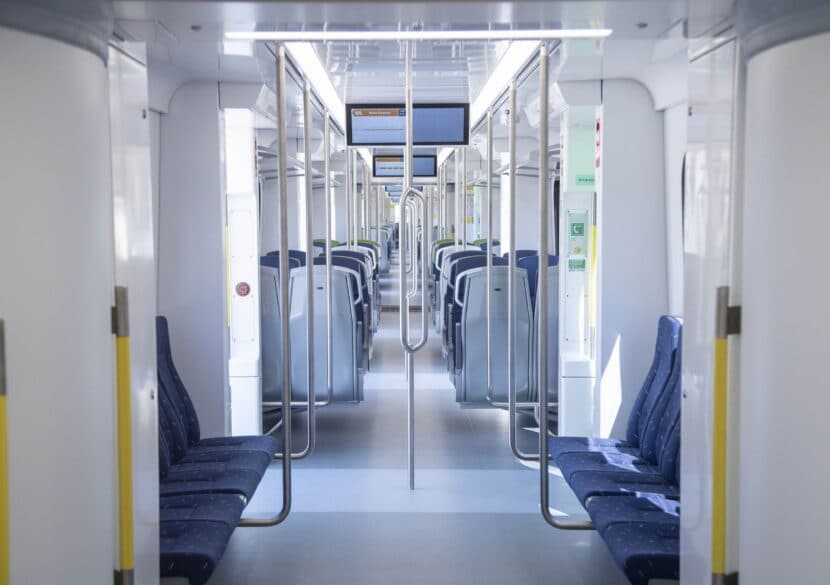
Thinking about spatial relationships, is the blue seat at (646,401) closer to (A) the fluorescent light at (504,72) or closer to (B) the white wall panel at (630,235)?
(B) the white wall panel at (630,235)

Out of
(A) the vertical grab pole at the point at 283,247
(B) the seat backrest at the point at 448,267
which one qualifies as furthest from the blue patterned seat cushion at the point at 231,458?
(B) the seat backrest at the point at 448,267

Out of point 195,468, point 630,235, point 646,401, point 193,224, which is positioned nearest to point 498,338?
point 630,235

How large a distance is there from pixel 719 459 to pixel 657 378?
7.19 feet

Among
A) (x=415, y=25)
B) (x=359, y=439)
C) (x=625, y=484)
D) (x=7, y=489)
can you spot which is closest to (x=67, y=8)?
(x=415, y=25)

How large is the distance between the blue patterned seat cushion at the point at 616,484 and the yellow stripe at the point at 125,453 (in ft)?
6.93

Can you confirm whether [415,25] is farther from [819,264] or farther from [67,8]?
[819,264]

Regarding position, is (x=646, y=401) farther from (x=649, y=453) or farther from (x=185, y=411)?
(x=185, y=411)

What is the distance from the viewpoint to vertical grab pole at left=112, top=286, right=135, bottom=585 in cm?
271

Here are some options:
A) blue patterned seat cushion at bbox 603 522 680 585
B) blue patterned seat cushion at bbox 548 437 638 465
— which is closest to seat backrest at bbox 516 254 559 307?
blue patterned seat cushion at bbox 548 437 638 465

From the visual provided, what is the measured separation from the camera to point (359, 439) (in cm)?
691

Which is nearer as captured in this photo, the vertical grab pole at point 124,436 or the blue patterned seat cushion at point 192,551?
the vertical grab pole at point 124,436

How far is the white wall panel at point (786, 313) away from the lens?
2.38m

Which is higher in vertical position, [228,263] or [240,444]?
[228,263]

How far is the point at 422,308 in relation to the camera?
17.7 ft
